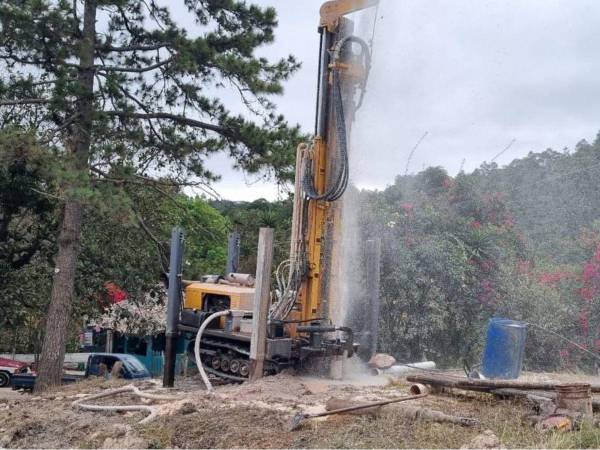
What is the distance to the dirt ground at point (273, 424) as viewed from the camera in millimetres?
7055

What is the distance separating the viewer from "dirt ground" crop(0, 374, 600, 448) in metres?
7.05

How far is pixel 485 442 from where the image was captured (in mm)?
6859

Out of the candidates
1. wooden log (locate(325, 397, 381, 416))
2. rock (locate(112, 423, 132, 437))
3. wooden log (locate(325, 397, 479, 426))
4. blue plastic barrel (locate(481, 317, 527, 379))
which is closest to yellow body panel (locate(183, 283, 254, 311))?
rock (locate(112, 423, 132, 437))

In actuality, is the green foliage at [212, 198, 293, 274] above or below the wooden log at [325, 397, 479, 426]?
above

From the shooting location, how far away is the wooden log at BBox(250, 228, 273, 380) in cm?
977

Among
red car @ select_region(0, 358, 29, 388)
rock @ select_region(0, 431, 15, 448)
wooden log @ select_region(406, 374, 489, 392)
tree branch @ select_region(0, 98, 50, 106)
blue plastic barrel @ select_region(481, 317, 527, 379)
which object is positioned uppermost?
tree branch @ select_region(0, 98, 50, 106)

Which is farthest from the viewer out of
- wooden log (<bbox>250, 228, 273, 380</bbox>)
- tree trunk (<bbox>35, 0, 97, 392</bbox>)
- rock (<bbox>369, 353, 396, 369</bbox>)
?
tree trunk (<bbox>35, 0, 97, 392</bbox>)

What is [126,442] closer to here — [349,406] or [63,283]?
[349,406]

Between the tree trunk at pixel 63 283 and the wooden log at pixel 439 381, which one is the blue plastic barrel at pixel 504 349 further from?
the tree trunk at pixel 63 283

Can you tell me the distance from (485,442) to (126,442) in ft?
11.3

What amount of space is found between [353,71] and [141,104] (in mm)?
5686

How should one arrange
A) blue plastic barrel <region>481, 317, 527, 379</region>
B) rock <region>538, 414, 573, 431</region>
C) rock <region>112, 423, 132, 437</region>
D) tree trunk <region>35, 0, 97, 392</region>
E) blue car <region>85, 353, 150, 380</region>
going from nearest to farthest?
rock <region>538, 414, 573, 431</region> < rock <region>112, 423, 132, 437</region> < blue plastic barrel <region>481, 317, 527, 379</region> < tree trunk <region>35, 0, 97, 392</region> < blue car <region>85, 353, 150, 380</region>

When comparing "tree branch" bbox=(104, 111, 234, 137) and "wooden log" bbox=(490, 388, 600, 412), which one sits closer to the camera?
"wooden log" bbox=(490, 388, 600, 412)

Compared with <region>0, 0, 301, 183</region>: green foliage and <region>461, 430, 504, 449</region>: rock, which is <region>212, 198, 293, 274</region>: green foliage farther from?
<region>461, 430, 504, 449</region>: rock
